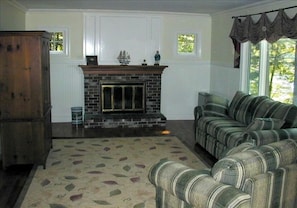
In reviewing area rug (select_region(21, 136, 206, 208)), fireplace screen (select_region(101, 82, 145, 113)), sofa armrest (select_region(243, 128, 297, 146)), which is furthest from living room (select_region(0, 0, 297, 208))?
sofa armrest (select_region(243, 128, 297, 146))

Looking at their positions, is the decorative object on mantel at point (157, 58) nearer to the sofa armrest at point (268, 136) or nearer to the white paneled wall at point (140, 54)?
the white paneled wall at point (140, 54)

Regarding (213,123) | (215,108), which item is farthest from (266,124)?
(215,108)

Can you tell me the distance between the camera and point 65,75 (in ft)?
25.3

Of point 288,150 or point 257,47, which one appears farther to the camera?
point 257,47

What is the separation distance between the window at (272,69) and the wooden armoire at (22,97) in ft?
11.3

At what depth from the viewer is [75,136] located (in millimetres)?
6574

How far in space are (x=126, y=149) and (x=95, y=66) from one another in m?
2.39

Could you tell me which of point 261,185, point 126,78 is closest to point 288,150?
point 261,185

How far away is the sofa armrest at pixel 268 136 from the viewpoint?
392cm

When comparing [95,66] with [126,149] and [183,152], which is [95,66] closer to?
[126,149]

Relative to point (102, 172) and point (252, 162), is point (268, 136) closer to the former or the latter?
point (252, 162)

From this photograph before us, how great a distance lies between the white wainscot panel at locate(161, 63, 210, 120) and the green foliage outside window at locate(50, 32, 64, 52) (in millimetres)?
2306

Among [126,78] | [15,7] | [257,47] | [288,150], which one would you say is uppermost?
[15,7]

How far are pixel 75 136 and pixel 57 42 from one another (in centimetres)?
227
